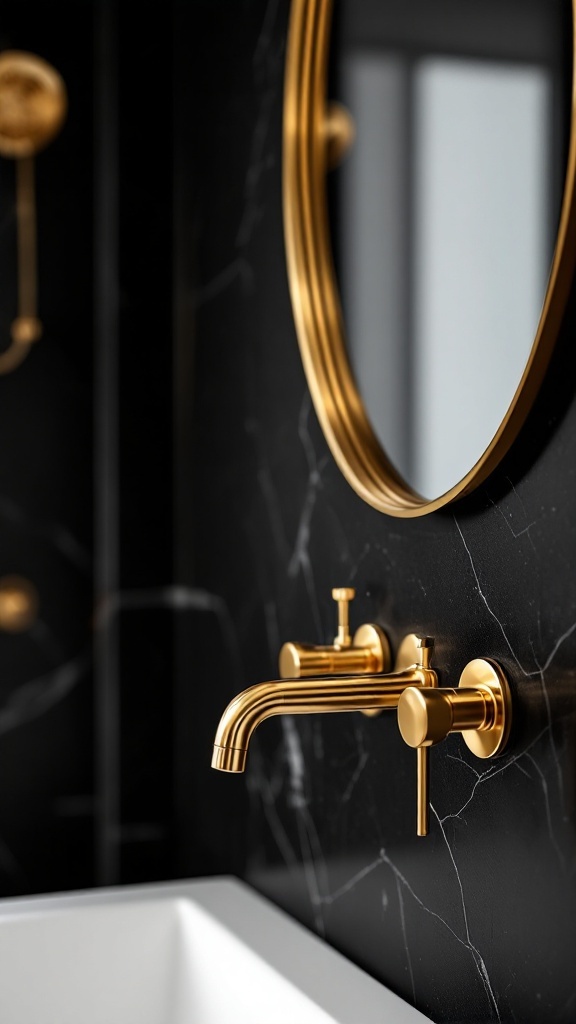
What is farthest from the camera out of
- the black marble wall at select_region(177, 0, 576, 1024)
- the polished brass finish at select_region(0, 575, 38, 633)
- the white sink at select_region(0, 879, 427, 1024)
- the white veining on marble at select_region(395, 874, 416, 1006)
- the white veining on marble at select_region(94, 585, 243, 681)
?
the polished brass finish at select_region(0, 575, 38, 633)

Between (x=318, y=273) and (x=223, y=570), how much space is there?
477mm

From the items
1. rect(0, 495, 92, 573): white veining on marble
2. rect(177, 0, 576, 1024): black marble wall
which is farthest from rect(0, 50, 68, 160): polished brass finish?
rect(0, 495, 92, 573): white veining on marble

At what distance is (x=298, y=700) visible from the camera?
2.72 ft

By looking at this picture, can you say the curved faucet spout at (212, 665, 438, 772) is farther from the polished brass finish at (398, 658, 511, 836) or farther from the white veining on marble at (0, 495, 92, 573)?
the white veining on marble at (0, 495, 92, 573)

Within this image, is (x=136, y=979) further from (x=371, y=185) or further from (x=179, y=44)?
(x=179, y=44)

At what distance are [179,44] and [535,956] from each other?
1.35 meters

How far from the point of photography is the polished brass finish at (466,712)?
754mm

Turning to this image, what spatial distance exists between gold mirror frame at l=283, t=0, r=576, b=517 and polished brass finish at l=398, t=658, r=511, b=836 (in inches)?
7.3

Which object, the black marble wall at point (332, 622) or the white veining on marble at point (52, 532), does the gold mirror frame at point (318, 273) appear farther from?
the white veining on marble at point (52, 532)

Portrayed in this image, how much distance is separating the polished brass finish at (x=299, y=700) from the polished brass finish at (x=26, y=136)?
3.25 feet

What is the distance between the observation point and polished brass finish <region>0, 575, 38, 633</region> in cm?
168

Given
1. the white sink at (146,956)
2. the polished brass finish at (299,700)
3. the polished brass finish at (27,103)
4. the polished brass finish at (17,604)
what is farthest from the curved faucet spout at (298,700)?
the polished brass finish at (27,103)

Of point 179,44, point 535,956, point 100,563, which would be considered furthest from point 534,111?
point 100,563

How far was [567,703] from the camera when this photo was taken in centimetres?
71
